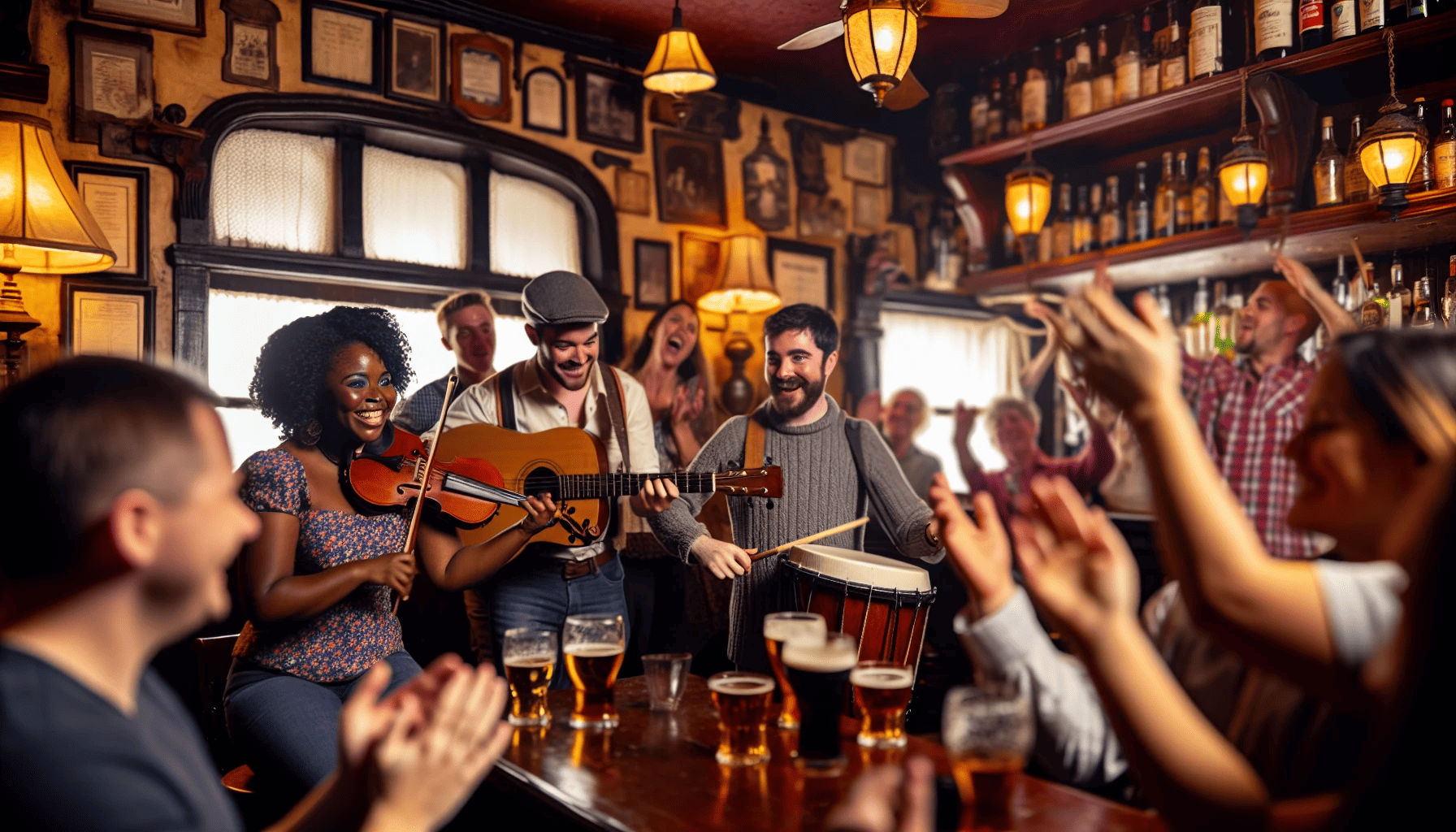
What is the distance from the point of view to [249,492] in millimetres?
2434

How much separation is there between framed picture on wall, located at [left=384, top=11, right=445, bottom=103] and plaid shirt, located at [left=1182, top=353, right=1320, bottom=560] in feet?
12.1

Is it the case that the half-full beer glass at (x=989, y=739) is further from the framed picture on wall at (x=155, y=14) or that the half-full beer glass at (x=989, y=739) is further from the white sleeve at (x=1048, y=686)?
the framed picture on wall at (x=155, y=14)

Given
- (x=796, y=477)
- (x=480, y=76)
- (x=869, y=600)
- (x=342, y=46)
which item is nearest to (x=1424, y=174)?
(x=796, y=477)

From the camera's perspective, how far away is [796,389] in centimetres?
327

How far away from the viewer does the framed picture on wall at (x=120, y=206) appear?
369 cm

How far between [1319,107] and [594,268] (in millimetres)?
3346


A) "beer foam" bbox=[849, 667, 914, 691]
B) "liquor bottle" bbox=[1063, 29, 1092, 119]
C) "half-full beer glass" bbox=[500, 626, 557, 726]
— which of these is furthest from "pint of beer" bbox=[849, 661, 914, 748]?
"liquor bottle" bbox=[1063, 29, 1092, 119]

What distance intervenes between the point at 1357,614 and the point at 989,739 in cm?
40

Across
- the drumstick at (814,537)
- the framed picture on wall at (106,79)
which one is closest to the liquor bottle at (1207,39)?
the drumstick at (814,537)

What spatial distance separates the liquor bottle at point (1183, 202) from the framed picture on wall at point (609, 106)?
2675mm

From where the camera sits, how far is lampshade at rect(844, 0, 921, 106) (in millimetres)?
2943

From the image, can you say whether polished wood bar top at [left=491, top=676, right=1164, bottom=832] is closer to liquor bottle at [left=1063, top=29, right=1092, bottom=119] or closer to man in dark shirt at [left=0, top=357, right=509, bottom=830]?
man in dark shirt at [left=0, top=357, right=509, bottom=830]

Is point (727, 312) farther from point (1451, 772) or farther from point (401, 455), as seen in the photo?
point (1451, 772)

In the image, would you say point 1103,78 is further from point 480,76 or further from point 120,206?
point 120,206
